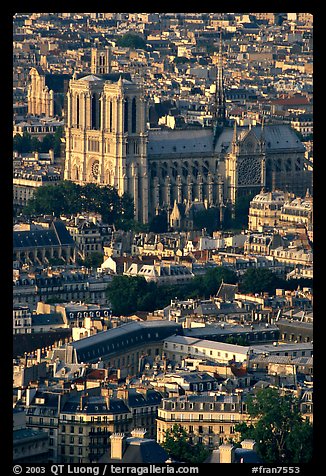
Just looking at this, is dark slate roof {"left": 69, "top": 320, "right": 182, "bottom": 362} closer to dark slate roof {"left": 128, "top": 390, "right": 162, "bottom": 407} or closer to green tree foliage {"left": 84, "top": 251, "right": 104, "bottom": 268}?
dark slate roof {"left": 128, "top": 390, "right": 162, "bottom": 407}

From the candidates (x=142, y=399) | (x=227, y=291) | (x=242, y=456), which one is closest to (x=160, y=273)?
(x=227, y=291)

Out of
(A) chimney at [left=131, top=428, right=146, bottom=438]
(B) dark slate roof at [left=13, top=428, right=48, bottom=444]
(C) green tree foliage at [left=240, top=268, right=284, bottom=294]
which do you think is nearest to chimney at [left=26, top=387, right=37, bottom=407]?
(B) dark slate roof at [left=13, top=428, right=48, bottom=444]

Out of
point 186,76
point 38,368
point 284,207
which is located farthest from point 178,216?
point 186,76

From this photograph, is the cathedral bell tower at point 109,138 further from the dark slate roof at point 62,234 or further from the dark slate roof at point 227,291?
the dark slate roof at point 227,291

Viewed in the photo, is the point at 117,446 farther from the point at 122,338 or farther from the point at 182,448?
the point at 122,338

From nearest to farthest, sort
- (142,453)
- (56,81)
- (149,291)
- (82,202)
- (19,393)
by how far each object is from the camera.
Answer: (142,453) → (19,393) → (149,291) → (82,202) → (56,81)
